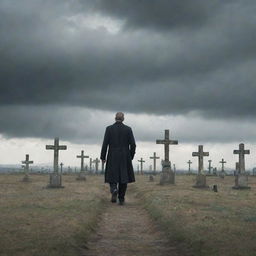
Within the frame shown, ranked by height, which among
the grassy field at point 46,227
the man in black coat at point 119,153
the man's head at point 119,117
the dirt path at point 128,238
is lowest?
the dirt path at point 128,238

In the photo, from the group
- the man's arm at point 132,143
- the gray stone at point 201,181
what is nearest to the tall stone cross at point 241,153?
the gray stone at point 201,181

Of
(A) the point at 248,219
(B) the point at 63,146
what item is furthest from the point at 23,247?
(B) the point at 63,146

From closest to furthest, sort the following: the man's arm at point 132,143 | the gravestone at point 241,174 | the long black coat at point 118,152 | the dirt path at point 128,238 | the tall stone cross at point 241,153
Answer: the dirt path at point 128,238
the long black coat at point 118,152
the man's arm at point 132,143
the gravestone at point 241,174
the tall stone cross at point 241,153

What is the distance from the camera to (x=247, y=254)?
23.2 feet

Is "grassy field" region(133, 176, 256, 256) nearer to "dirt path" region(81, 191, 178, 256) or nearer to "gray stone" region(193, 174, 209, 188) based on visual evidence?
"dirt path" region(81, 191, 178, 256)

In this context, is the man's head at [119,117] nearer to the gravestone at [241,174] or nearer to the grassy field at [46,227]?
the grassy field at [46,227]

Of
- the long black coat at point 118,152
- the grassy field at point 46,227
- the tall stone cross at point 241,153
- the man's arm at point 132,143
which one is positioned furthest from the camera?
the tall stone cross at point 241,153

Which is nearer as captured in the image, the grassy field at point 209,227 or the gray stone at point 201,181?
the grassy field at point 209,227

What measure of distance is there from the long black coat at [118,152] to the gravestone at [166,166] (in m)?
14.7

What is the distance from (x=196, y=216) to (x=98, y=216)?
2.61 m

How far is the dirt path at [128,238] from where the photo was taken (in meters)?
7.82

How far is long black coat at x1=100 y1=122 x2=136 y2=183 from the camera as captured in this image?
1570 cm

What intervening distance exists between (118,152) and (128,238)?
6.81 m

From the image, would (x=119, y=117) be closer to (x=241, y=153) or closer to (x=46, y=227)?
(x=46, y=227)
